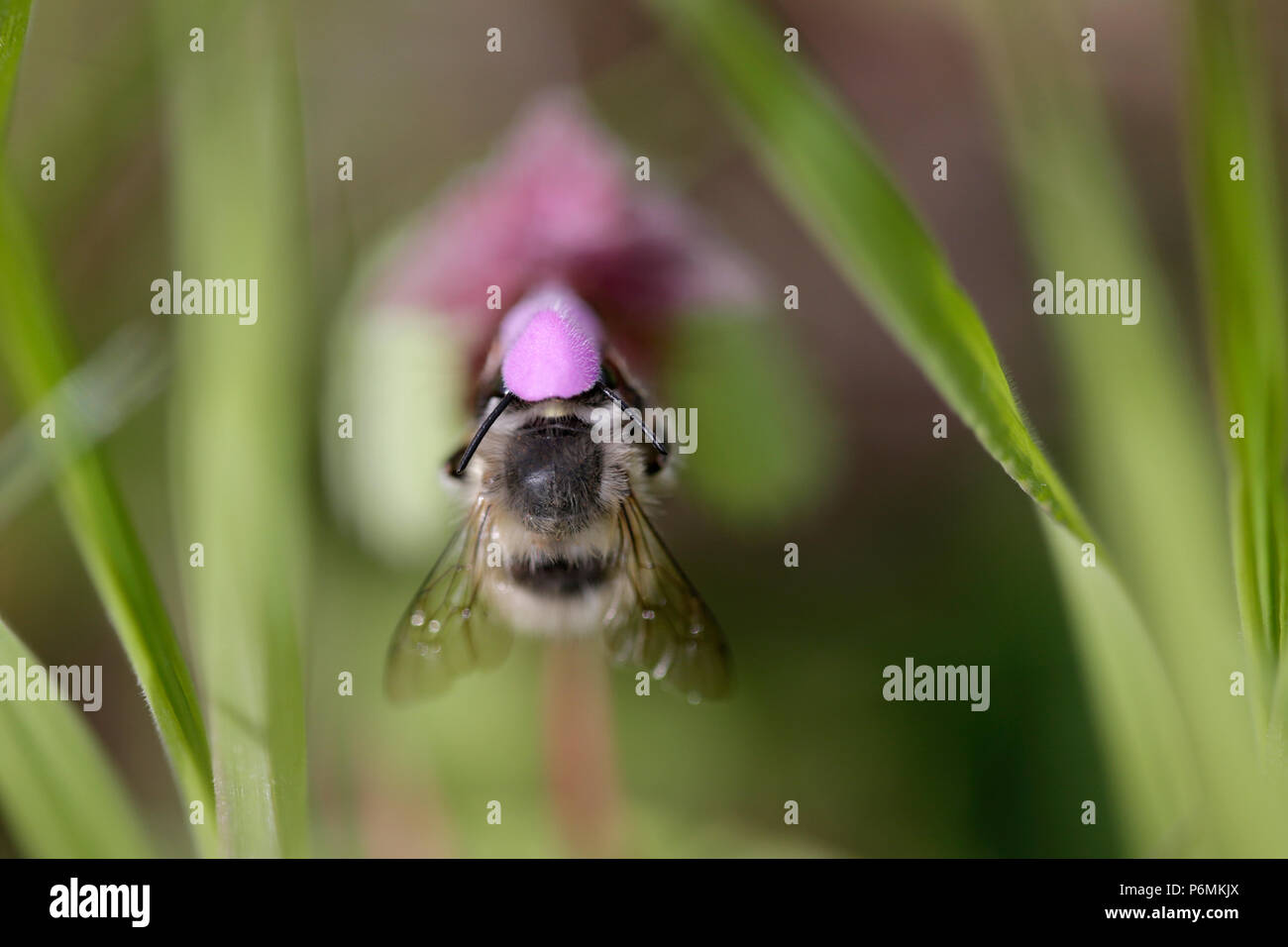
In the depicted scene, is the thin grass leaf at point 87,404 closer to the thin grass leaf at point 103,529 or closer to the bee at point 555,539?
the thin grass leaf at point 103,529

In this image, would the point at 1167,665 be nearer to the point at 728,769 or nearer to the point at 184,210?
the point at 728,769

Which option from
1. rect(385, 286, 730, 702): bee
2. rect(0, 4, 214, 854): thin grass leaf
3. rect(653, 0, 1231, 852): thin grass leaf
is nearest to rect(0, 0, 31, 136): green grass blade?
rect(0, 4, 214, 854): thin grass leaf

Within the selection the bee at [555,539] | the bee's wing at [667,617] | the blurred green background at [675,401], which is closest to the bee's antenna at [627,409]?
the bee at [555,539]

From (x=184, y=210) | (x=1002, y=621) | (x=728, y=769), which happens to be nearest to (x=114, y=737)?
(x=184, y=210)

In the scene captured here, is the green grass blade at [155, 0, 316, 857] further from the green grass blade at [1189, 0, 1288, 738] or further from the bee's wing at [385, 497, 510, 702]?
the green grass blade at [1189, 0, 1288, 738]

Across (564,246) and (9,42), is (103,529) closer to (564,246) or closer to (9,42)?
(9,42)

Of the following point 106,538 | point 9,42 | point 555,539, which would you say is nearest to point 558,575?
point 555,539

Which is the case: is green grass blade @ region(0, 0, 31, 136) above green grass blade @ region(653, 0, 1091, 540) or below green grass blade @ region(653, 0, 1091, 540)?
above

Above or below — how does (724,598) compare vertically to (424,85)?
below
